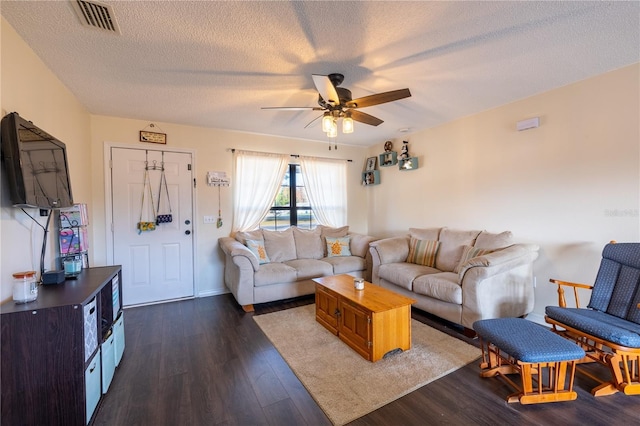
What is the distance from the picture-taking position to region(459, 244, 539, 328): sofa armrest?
263 centimetres

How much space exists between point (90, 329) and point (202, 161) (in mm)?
2791

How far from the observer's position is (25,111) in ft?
6.26

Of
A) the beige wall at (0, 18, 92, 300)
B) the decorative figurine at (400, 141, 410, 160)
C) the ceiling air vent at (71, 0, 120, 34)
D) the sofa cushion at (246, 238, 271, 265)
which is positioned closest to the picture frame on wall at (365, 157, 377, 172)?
the decorative figurine at (400, 141, 410, 160)

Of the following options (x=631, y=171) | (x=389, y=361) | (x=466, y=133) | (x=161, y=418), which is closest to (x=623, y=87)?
(x=631, y=171)

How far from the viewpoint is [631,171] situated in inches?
95.9

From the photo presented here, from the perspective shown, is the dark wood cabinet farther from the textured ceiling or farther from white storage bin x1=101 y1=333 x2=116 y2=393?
the textured ceiling

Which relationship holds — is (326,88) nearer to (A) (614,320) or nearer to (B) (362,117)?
(B) (362,117)

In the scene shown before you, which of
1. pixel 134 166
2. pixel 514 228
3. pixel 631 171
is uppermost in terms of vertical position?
pixel 134 166

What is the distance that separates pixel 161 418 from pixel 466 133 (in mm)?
4347

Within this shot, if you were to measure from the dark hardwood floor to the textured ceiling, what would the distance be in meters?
2.52

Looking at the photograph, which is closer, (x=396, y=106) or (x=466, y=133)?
(x=396, y=106)

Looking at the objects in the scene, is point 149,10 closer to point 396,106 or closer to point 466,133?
point 396,106

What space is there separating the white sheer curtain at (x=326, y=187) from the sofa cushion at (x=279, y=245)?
34.3 inches

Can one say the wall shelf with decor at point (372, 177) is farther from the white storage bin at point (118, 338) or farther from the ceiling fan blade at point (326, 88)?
the white storage bin at point (118, 338)
